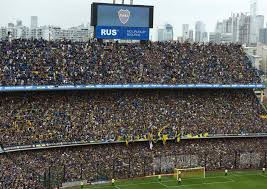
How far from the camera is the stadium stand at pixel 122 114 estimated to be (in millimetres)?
43938

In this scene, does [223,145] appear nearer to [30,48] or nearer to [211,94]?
[211,94]

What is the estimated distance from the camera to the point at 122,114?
1993 inches

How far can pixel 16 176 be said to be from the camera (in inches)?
1465

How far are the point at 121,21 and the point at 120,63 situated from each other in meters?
5.31

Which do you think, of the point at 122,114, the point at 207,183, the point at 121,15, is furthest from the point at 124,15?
the point at 207,183

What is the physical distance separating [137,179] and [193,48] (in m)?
21.6

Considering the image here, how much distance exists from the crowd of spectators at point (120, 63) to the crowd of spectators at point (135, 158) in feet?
23.5

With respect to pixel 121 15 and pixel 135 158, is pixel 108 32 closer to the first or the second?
pixel 121 15

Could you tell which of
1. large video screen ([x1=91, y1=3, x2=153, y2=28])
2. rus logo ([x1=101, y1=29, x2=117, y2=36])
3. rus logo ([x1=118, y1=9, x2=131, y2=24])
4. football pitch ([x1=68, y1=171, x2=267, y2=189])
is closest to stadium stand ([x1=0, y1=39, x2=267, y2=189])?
rus logo ([x1=101, y1=29, x2=117, y2=36])

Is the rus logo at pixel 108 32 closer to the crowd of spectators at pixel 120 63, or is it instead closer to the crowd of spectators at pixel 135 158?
the crowd of spectators at pixel 120 63

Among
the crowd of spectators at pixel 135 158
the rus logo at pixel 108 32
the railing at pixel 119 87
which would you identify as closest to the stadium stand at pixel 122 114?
the crowd of spectators at pixel 135 158

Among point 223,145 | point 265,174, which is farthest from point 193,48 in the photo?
point 265,174

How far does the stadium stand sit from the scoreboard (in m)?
1.42

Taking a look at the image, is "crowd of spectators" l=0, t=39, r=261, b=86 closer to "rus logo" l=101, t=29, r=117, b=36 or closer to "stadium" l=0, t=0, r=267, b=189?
"stadium" l=0, t=0, r=267, b=189
